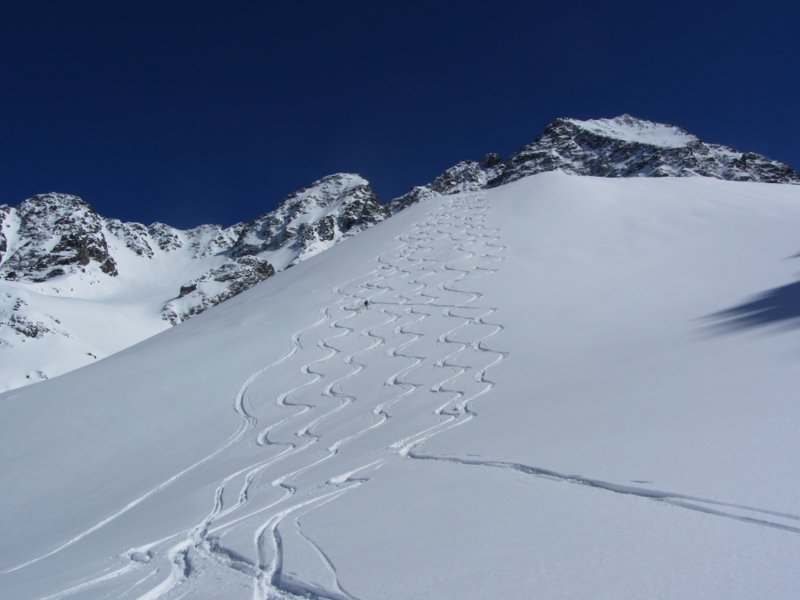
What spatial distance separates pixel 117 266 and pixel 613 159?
117187 millimetres

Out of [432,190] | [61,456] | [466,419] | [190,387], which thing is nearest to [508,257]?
[190,387]

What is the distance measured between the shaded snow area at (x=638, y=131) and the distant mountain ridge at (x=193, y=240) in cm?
44

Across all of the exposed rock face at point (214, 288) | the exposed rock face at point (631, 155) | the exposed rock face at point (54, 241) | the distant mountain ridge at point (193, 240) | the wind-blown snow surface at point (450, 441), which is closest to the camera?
the wind-blown snow surface at point (450, 441)

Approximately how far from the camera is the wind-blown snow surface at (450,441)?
9.34ft

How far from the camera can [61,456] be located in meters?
7.80

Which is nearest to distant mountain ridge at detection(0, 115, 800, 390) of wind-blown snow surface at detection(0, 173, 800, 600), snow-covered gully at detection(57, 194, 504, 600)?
snow-covered gully at detection(57, 194, 504, 600)

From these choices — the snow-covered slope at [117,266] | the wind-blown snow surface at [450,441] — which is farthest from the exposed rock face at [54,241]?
the wind-blown snow surface at [450,441]

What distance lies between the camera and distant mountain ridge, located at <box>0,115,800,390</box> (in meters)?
82.3

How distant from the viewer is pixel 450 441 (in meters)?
5.41

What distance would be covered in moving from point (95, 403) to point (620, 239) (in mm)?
12122

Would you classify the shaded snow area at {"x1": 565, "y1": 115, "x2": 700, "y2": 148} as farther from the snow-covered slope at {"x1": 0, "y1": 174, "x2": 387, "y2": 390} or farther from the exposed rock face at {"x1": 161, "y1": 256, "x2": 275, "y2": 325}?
the exposed rock face at {"x1": 161, "y1": 256, "x2": 275, "y2": 325}

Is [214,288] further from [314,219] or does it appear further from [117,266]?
[314,219]

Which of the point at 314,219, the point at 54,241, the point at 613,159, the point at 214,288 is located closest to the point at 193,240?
the point at 314,219

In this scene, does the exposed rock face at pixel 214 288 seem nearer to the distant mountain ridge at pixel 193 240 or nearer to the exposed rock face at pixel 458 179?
the distant mountain ridge at pixel 193 240
